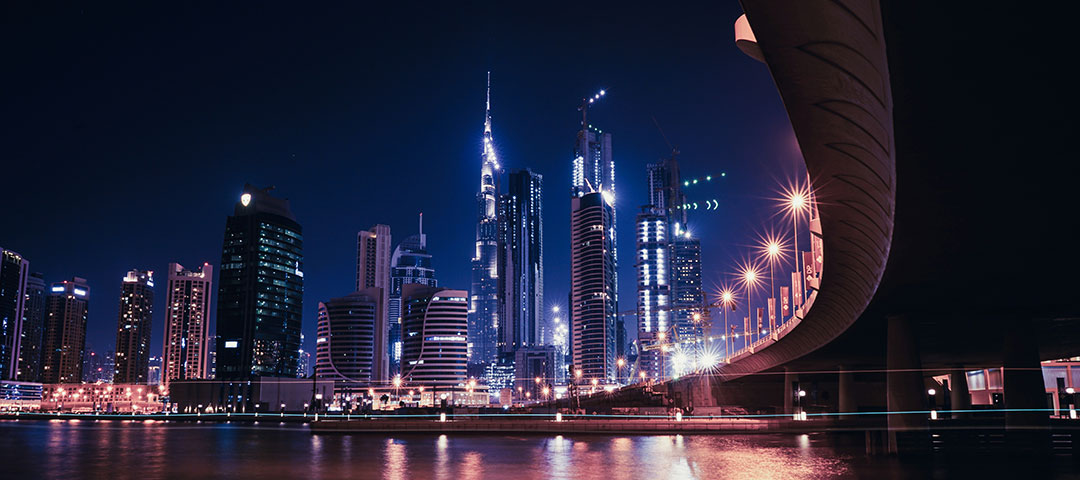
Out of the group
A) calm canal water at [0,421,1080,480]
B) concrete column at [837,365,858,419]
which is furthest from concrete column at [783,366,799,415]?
calm canal water at [0,421,1080,480]

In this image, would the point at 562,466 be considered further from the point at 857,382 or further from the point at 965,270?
the point at 857,382

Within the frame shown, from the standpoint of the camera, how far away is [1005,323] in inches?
1762

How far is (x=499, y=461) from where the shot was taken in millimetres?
36625

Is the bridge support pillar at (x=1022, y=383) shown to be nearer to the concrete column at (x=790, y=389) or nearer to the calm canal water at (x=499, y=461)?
the calm canal water at (x=499, y=461)

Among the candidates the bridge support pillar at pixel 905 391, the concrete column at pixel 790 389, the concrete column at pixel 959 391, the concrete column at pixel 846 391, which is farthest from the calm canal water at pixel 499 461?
the concrete column at pixel 790 389

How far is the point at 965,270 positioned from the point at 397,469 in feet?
80.8

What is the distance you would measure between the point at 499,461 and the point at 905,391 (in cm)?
2534

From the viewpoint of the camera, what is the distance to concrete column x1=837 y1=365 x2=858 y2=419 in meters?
79.1

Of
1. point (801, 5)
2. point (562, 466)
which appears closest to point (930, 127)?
point (801, 5)

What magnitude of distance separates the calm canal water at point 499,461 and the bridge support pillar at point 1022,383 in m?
9.13

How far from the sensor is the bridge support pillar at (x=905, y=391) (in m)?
41.7

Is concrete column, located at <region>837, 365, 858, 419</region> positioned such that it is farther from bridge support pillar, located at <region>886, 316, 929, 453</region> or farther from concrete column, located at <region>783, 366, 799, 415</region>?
bridge support pillar, located at <region>886, 316, 929, 453</region>

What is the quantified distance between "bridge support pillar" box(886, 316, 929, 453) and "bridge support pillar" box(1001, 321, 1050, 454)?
4.82 m

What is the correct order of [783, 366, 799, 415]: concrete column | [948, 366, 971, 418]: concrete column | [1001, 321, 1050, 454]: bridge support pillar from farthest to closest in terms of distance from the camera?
[783, 366, 799, 415]: concrete column → [948, 366, 971, 418]: concrete column → [1001, 321, 1050, 454]: bridge support pillar
